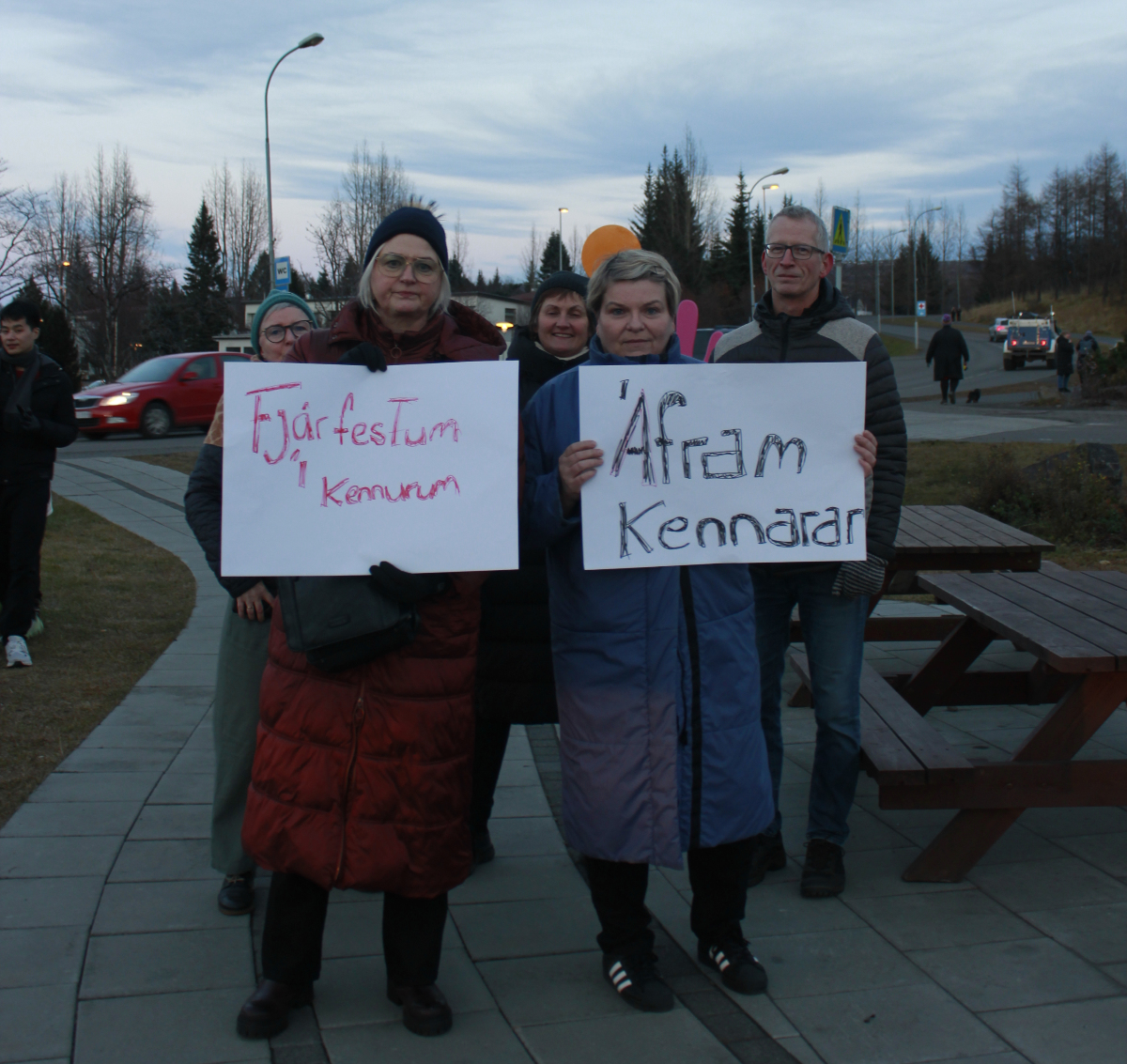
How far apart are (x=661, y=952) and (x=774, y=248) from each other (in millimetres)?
2137

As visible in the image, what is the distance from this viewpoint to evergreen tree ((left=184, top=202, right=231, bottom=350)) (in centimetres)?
5941

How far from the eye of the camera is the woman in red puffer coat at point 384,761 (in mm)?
2592

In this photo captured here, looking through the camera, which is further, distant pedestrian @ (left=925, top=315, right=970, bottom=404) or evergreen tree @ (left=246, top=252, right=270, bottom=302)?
evergreen tree @ (left=246, top=252, right=270, bottom=302)

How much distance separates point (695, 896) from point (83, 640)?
4985mm

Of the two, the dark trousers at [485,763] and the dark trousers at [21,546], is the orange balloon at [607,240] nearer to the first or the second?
the dark trousers at [485,763]

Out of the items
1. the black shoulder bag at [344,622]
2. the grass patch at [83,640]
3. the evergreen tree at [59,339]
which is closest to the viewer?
the black shoulder bag at [344,622]

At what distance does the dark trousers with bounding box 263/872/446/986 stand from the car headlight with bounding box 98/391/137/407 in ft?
62.0

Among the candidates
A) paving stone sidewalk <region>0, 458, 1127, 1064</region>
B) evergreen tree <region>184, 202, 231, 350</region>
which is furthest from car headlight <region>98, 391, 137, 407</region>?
evergreen tree <region>184, 202, 231, 350</region>

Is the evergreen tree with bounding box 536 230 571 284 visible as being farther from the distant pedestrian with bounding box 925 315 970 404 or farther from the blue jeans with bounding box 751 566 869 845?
the blue jeans with bounding box 751 566 869 845

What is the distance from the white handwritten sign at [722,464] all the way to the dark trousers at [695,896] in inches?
31.5

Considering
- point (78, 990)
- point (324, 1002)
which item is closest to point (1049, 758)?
point (324, 1002)

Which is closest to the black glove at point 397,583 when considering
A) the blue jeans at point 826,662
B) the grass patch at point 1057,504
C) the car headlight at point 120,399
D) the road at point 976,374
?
the blue jeans at point 826,662

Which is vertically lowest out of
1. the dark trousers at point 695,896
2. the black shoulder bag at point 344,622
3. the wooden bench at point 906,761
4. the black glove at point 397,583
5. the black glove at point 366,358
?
the dark trousers at point 695,896

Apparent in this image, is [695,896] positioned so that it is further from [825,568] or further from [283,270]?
[283,270]
